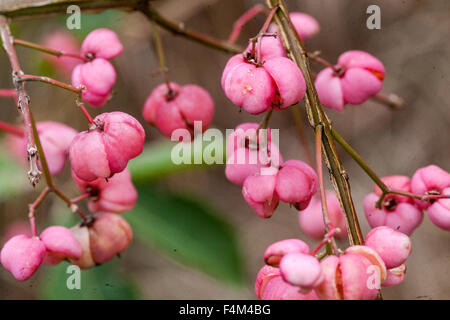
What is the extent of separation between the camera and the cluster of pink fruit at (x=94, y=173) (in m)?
0.86

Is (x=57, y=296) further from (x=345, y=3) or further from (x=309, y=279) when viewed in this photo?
(x=345, y=3)

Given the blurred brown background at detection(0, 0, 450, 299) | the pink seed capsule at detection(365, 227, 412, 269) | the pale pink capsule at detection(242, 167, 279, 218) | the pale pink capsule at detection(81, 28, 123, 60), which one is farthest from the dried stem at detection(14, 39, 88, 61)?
the blurred brown background at detection(0, 0, 450, 299)

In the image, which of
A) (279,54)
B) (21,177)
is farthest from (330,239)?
(21,177)

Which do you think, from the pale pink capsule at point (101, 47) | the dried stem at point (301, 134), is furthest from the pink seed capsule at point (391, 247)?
the pale pink capsule at point (101, 47)

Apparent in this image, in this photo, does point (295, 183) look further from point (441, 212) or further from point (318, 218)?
point (318, 218)

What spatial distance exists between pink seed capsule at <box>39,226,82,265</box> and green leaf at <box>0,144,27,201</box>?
0.70 metres

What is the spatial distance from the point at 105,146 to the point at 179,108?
34 cm

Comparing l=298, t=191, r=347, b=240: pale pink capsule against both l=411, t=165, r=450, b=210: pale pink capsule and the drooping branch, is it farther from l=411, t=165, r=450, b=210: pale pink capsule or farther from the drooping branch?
the drooping branch

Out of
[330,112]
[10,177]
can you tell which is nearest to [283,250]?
[10,177]

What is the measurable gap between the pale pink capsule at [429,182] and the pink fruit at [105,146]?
480mm

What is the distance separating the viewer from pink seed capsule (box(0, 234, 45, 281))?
34.2 inches

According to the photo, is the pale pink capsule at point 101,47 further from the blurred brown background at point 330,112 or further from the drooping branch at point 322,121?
the blurred brown background at point 330,112

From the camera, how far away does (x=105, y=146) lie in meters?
0.85

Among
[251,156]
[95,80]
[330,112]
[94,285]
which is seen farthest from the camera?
[330,112]
